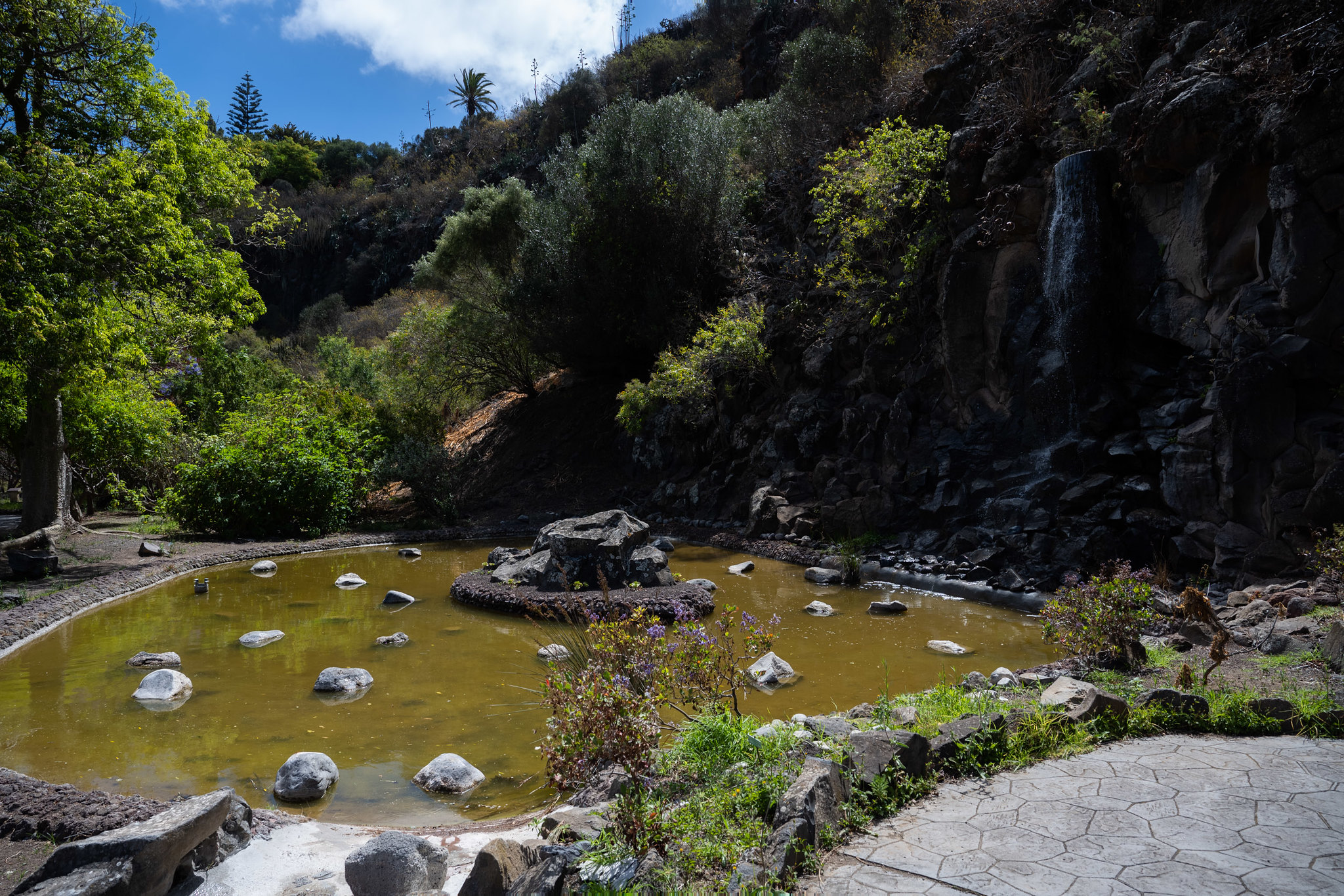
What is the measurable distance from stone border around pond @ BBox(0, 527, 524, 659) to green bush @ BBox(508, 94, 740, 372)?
6263 mm

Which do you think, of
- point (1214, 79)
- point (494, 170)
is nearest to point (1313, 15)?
point (1214, 79)

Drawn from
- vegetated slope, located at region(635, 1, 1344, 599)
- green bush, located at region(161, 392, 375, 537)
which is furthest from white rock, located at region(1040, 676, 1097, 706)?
green bush, located at region(161, 392, 375, 537)

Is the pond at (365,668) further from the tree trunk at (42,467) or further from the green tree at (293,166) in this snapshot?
the green tree at (293,166)

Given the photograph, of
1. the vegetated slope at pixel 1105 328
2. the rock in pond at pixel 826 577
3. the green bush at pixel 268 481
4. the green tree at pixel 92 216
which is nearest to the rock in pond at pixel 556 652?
the rock in pond at pixel 826 577

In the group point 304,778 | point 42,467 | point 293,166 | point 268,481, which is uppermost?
point 293,166

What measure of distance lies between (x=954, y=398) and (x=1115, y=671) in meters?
7.20

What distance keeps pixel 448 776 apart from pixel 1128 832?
11.1 ft

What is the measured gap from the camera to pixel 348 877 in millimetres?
3148

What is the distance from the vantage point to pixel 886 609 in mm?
8320

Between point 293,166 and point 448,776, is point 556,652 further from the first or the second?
point 293,166

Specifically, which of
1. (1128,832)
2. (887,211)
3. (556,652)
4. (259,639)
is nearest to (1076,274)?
(887,211)

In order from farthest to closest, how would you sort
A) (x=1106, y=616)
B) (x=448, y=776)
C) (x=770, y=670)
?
1. (x=770, y=670)
2. (x=1106, y=616)
3. (x=448, y=776)

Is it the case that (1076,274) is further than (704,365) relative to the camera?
No

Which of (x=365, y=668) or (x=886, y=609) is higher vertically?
(x=365, y=668)
